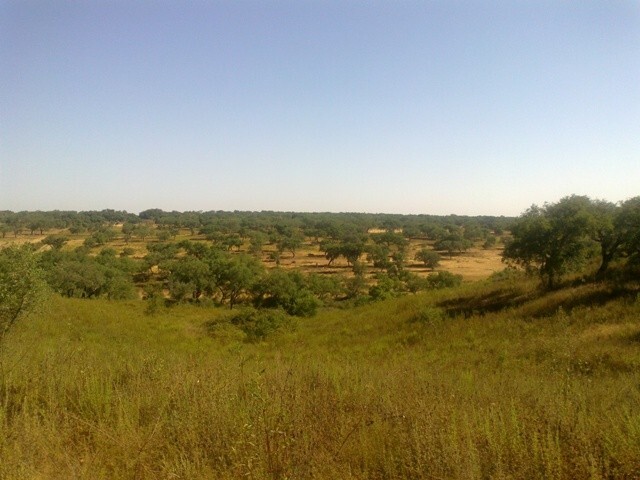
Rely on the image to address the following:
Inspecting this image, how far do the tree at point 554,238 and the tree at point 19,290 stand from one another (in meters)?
20.8

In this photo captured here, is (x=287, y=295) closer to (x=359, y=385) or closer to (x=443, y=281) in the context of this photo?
(x=443, y=281)

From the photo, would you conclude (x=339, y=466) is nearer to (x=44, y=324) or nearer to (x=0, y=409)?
(x=0, y=409)

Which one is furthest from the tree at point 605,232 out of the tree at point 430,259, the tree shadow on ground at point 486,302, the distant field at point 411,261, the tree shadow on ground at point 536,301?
the tree at point 430,259

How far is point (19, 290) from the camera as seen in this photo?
8484 mm

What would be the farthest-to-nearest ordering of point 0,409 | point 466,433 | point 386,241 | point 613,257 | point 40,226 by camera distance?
point 40,226 < point 386,241 < point 613,257 < point 0,409 < point 466,433

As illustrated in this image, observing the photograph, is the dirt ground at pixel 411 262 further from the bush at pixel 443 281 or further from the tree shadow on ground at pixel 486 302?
the tree shadow on ground at pixel 486 302

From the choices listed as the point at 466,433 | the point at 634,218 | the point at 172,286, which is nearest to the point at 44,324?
the point at 466,433

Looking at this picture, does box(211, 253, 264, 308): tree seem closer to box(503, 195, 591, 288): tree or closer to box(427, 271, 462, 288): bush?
box(427, 271, 462, 288): bush

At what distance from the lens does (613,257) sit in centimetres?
2103

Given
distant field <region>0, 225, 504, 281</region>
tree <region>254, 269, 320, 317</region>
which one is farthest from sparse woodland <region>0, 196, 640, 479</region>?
distant field <region>0, 225, 504, 281</region>

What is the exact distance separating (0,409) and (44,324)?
518 inches

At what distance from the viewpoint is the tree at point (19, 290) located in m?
8.34

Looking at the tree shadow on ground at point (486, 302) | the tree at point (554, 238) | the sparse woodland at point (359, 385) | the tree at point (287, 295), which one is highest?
the tree at point (554, 238)

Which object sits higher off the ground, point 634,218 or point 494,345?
point 634,218
